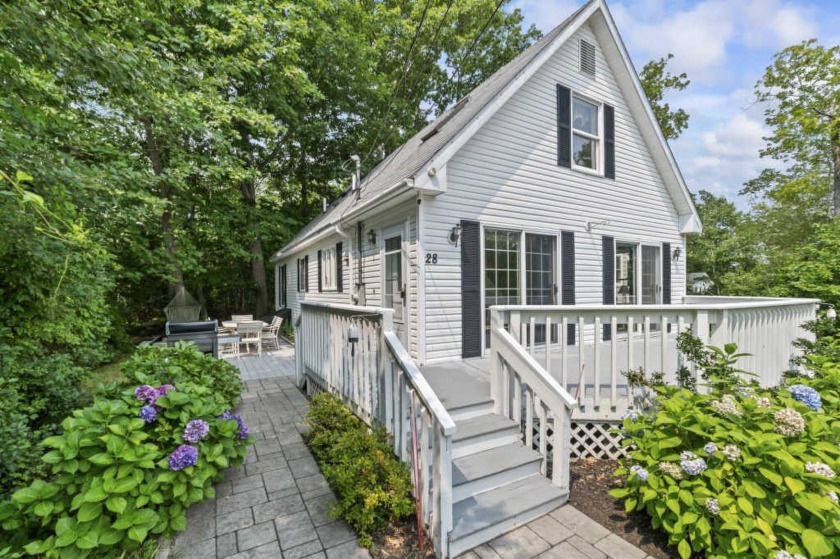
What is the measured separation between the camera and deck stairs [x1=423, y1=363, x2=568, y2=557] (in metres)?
2.46

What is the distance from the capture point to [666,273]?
27.9 ft

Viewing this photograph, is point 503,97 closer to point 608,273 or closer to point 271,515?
point 608,273

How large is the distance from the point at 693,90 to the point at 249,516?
2022cm

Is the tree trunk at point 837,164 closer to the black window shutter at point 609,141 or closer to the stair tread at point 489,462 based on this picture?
the black window shutter at point 609,141

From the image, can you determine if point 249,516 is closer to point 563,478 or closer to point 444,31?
point 563,478

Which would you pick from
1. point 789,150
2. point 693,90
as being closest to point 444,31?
point 693,90

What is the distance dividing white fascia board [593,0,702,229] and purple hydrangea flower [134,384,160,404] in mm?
9125

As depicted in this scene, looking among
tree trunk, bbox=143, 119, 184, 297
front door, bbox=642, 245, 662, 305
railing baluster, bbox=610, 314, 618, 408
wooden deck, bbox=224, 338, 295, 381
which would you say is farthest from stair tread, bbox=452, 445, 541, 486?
tree trunk, bbox=143, 119, 184, 297

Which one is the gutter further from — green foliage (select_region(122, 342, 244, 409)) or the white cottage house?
green foliage (select_region(122, 342, 244, 409))

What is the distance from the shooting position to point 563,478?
2.88 m

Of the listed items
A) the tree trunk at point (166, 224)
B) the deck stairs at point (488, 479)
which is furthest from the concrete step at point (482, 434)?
the tree trunk at point (166, 224)

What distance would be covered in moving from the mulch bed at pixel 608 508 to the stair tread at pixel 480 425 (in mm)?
747

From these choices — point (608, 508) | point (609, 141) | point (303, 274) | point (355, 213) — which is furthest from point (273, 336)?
point (609, 141)

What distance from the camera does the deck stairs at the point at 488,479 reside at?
246cm
